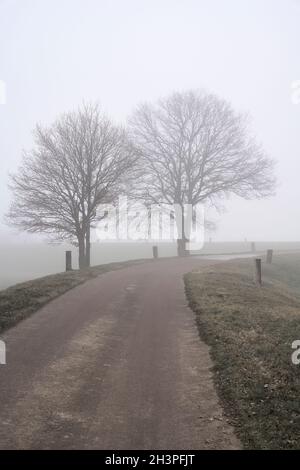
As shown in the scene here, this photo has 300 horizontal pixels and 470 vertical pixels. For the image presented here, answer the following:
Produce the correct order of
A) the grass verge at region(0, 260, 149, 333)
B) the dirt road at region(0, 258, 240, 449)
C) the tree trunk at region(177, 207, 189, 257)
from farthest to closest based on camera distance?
the tree trunk at region(177, 207, 189, 257) → the grass verge at region(0, 260, 149, 333) → the dirt road at region(0, 258, 240, 449)

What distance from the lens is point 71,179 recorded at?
3297cm

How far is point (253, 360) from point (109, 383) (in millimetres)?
3164

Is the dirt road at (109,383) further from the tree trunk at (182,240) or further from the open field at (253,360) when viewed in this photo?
the tree trunk at (182,240)

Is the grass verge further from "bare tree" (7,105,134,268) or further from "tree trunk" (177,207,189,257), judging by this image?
"tree trunk" (177,207,189,257)

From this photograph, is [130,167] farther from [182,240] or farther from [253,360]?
[253,360]

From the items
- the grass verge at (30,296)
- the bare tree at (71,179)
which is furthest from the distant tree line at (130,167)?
the grass verge at (30,296)

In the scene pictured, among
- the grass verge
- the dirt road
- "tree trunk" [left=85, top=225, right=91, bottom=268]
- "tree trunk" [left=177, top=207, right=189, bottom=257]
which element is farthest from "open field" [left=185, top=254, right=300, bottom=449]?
"tree trunk" [left=177, top=207, right=189, bottom=257]

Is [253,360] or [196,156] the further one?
[196,156]

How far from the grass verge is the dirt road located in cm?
43

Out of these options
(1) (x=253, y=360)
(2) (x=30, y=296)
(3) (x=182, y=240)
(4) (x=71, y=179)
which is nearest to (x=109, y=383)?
(1) (x=253, y=360)

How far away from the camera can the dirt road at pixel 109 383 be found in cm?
679

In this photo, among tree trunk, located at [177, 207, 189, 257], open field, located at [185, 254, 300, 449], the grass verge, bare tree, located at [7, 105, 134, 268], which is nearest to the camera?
open field, located at [185, 254, 300, 449]

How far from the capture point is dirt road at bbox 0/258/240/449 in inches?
267
